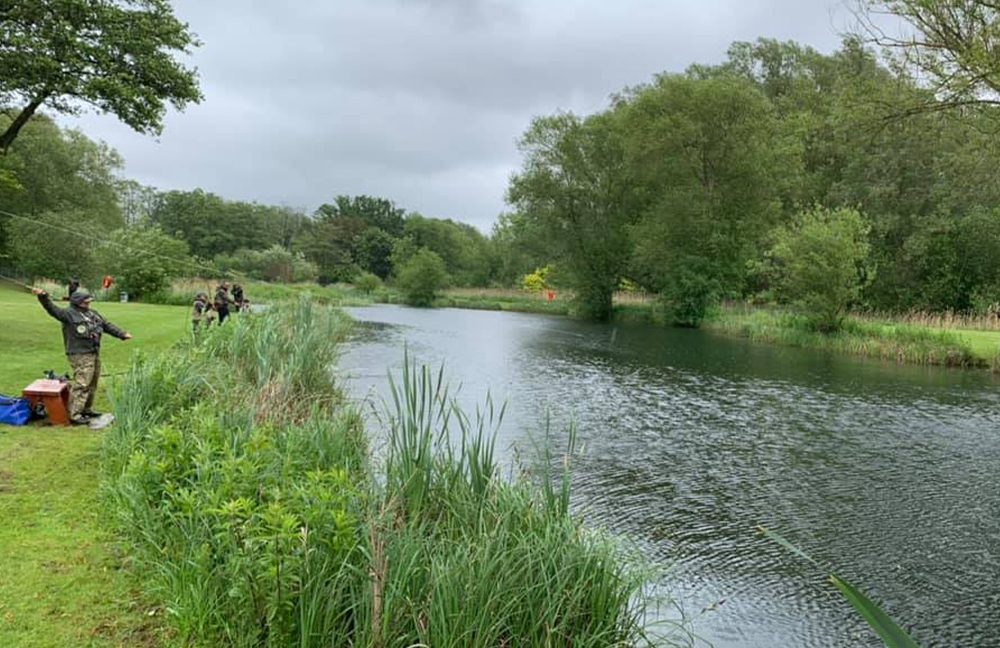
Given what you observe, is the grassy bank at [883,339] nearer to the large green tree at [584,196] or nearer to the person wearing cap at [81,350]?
the large green tree at [584,196]

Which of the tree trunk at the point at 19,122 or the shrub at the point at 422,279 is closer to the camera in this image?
the tree trunk at the point at 19,122

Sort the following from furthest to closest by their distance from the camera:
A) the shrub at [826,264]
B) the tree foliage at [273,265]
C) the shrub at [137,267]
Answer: the tree foliage at [273,265], the shrub at [137,267], the shrub at [826,264]

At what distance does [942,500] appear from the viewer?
8484mm

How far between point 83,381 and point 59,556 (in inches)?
169

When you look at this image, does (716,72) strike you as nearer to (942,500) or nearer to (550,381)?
(550,381)

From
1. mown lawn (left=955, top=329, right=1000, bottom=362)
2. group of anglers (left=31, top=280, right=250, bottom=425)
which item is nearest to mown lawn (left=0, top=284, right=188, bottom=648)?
group of anglers (left=31, top=280, right=250, bottom=425)

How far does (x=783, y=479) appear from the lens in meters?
9.28

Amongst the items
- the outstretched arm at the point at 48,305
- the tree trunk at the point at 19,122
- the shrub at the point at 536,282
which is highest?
the tree trunk at the point at 19,122

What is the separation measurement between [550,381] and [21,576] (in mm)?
13478

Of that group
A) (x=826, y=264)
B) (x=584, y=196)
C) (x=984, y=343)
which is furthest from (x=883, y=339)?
(x=584, y=196)

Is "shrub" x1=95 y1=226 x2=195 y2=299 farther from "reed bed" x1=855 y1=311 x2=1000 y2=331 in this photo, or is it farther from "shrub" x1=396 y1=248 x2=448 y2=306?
"reed bed" x1=855 y1=311 x2=1000 y2=331

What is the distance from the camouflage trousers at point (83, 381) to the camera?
8219 millimetres

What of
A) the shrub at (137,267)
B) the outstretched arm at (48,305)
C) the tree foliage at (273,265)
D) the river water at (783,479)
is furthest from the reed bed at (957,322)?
the tree foliage at (273,265)

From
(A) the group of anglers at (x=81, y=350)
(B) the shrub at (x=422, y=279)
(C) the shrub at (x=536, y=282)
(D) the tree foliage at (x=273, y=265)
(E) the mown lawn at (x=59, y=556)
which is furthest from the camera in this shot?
(D) the tree foliage at (x=273, y=265)
